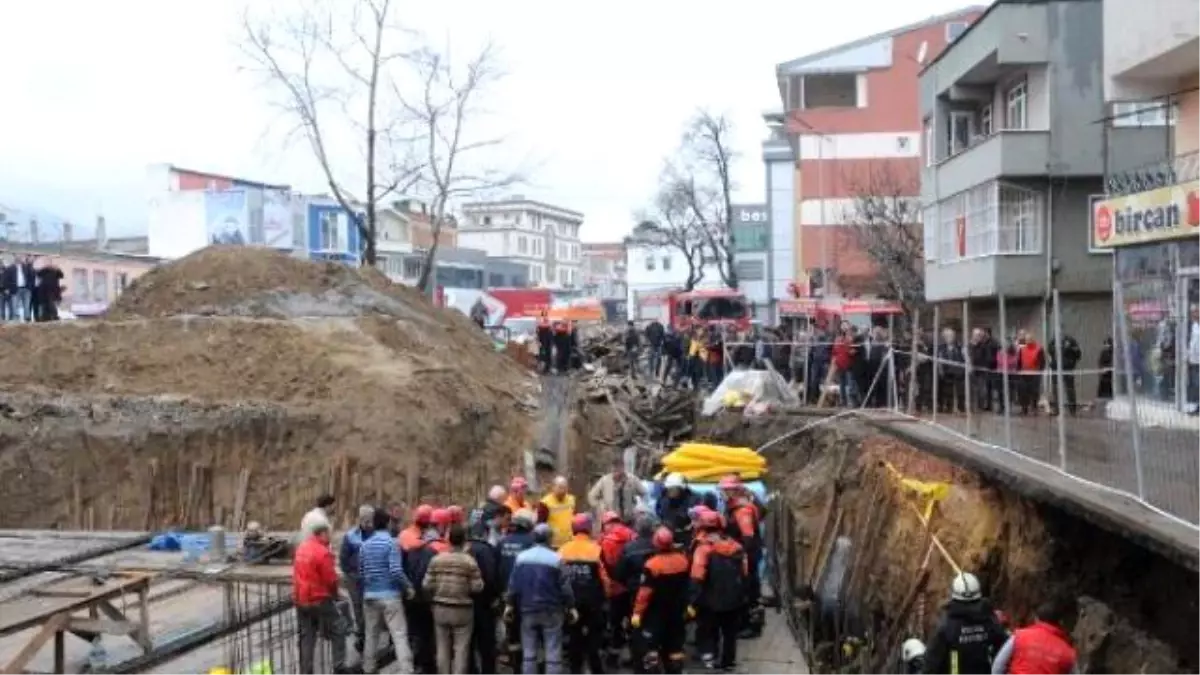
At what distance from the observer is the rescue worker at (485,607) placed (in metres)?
11.4

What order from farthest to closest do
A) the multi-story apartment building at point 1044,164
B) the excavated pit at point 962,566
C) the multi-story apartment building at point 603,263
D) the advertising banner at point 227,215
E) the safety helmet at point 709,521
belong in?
the multi-story apartment building at point 603,263 < the advertising banner at point 227,215 < the multi-story apartment building at point 1044,164 < the safety helmet at point 709,521 < the excavated pit at point 962,566

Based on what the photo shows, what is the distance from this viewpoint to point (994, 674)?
28.7ft

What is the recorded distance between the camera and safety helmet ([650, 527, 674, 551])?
1155 centimetres

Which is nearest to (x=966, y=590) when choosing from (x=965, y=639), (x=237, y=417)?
(x=965, y=639)

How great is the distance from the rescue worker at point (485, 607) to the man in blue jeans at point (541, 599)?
0.79 feet

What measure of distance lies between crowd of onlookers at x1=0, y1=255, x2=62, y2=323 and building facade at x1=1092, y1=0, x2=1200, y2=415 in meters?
21.8

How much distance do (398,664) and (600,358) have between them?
26.4 metres

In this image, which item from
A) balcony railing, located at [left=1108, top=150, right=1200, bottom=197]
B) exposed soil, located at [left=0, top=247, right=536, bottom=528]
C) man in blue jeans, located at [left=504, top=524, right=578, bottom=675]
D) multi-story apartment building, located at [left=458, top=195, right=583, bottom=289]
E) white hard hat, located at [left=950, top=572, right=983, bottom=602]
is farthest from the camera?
multi-story apartment building, located at [left=458, top=195, right=583, bottom=289]

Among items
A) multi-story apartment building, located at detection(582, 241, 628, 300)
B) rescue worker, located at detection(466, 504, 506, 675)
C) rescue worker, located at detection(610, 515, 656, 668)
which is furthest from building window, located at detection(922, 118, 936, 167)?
multi-story apartment building, located at detection(582, 241, 628, 300)

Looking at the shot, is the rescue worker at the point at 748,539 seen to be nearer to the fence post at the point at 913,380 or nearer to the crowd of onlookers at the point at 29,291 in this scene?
the fence post at the point at 913,380

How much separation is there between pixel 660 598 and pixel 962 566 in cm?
385

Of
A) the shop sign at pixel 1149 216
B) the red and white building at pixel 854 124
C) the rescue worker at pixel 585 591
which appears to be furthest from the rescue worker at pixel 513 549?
the red and white building at pixel 854 124

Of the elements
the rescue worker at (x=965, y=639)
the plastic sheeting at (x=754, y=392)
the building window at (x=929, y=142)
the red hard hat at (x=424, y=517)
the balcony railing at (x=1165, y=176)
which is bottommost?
the rescue worker at (x=965, y=639)

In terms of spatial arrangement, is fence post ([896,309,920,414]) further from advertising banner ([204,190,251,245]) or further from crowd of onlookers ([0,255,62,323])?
advertising banner ([204,190,251,245])
